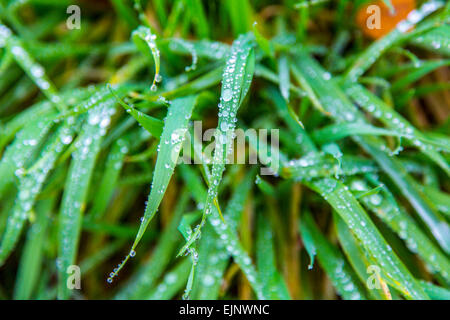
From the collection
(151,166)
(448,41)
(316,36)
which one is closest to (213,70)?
(151,166)

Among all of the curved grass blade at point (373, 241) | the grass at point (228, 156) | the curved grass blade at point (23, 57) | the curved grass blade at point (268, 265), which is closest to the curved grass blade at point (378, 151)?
the grass at point (228, 156)

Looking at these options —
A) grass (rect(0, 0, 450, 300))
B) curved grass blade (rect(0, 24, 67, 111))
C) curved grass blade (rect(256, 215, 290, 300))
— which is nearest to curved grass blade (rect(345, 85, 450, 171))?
grass (rect(0, 0, 450, 300))

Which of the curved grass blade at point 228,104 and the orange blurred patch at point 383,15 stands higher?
the orange blurred patch at point 383,15

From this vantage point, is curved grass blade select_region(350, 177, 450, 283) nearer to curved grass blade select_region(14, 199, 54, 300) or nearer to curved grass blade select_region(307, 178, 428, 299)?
curved grass blade select_region(307, 178, 428, 299)

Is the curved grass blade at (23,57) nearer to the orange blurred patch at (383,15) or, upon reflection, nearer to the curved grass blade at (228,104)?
the curved grass blade at (228,104)

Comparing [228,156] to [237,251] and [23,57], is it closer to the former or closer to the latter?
[237,251]

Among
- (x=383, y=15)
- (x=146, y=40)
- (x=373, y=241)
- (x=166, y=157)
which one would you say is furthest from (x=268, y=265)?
(x=383, y=15)
